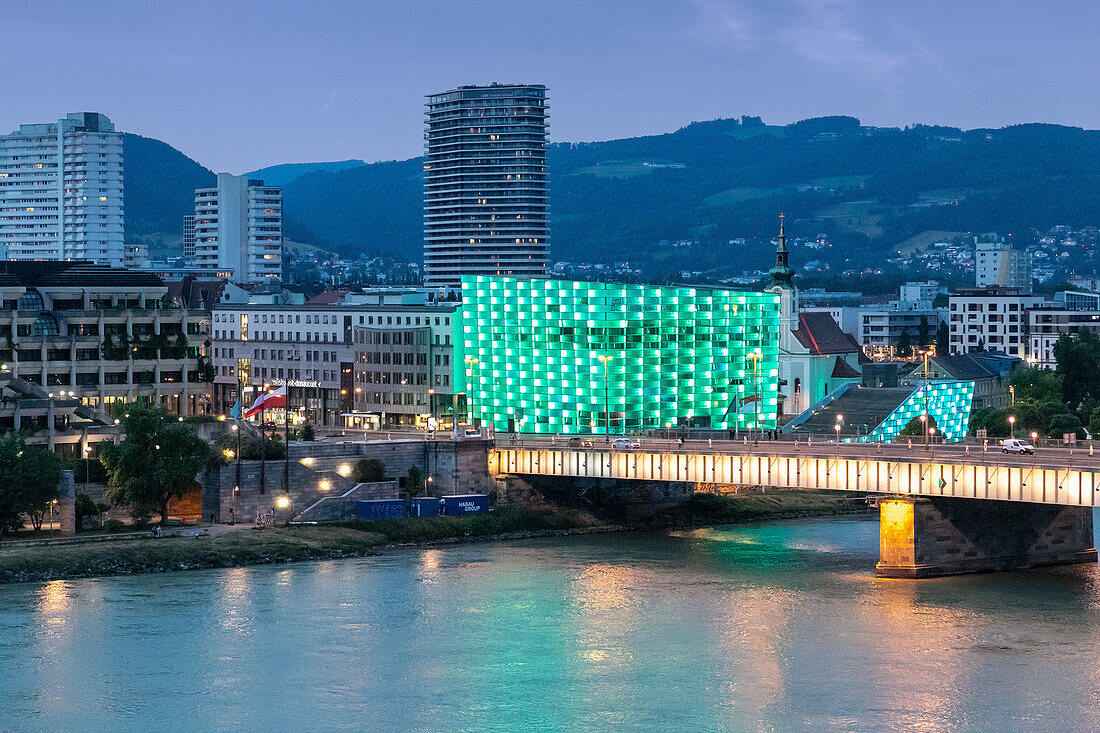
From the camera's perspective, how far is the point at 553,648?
3012 inches

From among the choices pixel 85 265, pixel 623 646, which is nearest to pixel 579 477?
pixel 623 646

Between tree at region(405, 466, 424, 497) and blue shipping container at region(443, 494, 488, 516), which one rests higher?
tree at region(405, 466, 424, 497)

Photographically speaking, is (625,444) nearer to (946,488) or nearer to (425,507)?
(425,507)

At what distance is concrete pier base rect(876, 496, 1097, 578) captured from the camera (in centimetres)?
9369

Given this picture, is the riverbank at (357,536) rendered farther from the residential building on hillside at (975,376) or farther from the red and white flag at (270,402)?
the residential building on hillside at (975,376)

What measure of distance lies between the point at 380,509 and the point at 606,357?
3211 centimetres

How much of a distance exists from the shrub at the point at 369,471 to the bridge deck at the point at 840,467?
754 centimetres

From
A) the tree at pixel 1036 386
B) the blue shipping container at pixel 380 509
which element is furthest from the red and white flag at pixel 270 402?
the tree at pixel 1036 386

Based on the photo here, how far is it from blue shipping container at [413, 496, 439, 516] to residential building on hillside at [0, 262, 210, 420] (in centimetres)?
3375

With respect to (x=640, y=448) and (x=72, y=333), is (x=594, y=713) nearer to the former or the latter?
(x=640, y=448)

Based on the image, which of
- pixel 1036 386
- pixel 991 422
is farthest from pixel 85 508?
pixel 1036 386

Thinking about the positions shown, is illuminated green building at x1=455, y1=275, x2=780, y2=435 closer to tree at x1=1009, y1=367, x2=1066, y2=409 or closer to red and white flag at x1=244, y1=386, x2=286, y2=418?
red and white flag at x1=244, y1=386, x2=286, y2=418

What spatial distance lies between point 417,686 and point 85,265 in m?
89.8

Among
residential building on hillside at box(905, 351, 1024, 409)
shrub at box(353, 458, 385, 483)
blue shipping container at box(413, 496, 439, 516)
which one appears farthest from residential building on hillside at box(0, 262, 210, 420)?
residential building on hillside at box(905, 351, 1024, 409)
